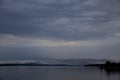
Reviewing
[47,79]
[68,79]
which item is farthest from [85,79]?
[47,79]

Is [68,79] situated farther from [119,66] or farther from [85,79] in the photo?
[119,66]

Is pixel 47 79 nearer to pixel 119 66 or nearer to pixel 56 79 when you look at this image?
pixel 56 79

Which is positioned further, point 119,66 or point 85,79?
point 119,66

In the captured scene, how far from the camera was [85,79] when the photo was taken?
1452 inches

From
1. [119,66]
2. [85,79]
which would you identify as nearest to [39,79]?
[85,79]

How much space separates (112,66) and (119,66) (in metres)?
2.90

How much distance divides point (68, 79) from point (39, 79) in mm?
4354

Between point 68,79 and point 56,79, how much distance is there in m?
1.82

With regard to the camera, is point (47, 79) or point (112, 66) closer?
point (47, 79)

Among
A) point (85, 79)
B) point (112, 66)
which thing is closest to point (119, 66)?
point (112, 66)

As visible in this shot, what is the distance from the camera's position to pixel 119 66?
7600 cm

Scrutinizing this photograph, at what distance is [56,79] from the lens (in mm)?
37344

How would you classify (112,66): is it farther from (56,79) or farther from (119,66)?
(56,79)

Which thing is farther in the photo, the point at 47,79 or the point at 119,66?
the point at 119,66
